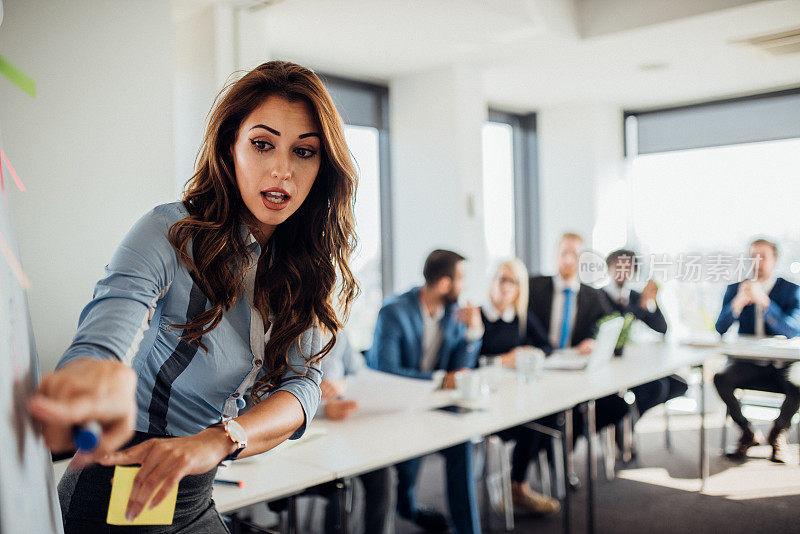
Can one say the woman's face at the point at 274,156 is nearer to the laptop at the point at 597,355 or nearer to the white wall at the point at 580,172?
the laptop at the point at 597,355

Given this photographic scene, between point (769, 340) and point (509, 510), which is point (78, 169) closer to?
point (509, 510)

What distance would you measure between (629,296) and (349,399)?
289 centimetres

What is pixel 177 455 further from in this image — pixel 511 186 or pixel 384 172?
pixel 511 186

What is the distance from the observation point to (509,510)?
345cm

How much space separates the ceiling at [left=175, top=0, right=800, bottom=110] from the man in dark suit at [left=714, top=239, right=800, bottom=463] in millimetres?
974

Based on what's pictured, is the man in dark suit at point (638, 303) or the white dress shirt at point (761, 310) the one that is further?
the man in dark suit at point (638, 303)

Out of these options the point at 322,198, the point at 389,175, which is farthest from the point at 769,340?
the point at 322,198

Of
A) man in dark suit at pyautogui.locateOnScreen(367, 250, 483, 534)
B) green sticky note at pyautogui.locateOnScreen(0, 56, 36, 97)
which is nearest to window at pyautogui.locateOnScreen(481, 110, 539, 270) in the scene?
man in dark suit at pyautogui.locateOnScreen(367, 250, 483, 534)

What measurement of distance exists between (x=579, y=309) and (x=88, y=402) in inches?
167

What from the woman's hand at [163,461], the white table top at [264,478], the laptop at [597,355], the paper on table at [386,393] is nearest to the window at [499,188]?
the laptop at [597,355]

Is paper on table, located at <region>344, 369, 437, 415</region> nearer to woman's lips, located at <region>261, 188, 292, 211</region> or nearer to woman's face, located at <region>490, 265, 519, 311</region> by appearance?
woman's face, located at <region>490, 265, 519, 311</region>

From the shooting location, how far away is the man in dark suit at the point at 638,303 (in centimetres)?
445

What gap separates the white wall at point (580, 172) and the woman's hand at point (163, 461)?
19.5 ft

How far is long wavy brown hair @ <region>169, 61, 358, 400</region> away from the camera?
101 centimetres
